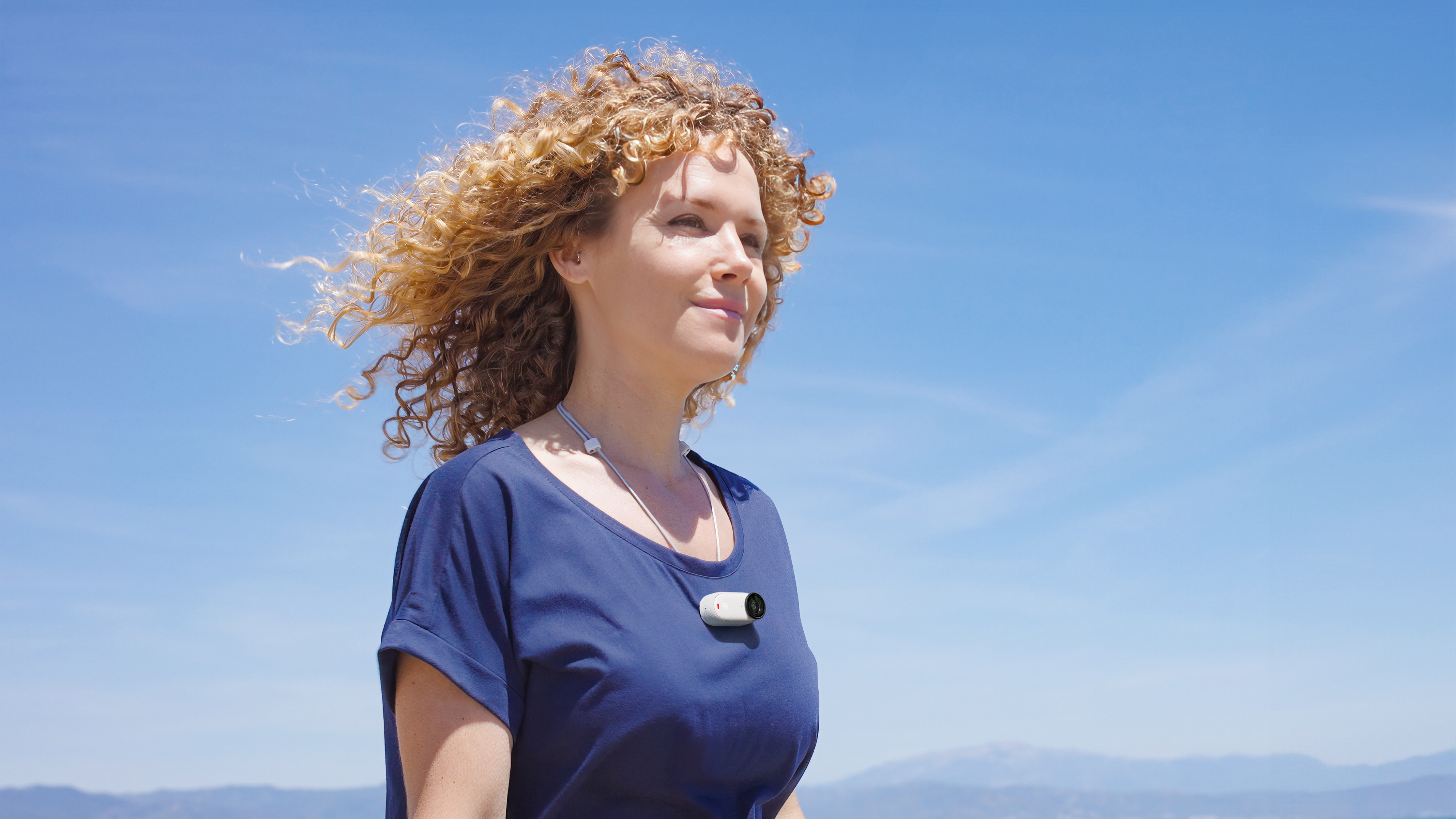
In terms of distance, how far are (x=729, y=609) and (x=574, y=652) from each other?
0.39 m

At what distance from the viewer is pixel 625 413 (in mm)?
2988

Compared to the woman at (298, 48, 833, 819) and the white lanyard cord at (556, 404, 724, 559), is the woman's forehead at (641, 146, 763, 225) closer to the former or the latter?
the woman at (298, 48, 833, 819)

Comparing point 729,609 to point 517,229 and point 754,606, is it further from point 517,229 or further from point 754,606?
point 517,229

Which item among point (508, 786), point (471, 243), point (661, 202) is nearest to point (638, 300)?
point (661, 202)

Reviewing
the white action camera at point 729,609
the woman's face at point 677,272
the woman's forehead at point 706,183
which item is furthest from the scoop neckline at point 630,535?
the woman's forehead at point 706,183

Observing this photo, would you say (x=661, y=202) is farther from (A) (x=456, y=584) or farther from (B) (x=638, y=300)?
(A) (x=456, y=584)

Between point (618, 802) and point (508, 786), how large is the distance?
0.24 m

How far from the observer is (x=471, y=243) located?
119 inches

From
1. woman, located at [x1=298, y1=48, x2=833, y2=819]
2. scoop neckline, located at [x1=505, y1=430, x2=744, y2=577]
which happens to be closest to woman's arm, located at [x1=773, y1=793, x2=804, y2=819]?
woman, located at [x1=298, y1=48, x2=833, y2=819]

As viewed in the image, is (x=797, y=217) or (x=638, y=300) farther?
(x=797, y=217)

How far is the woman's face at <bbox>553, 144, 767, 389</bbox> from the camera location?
2824mm

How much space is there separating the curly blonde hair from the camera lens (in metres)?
0.87

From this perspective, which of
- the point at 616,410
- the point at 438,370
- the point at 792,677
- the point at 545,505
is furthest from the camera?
the point at 438,370

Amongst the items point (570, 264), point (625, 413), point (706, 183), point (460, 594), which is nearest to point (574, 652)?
point (460, 594)
